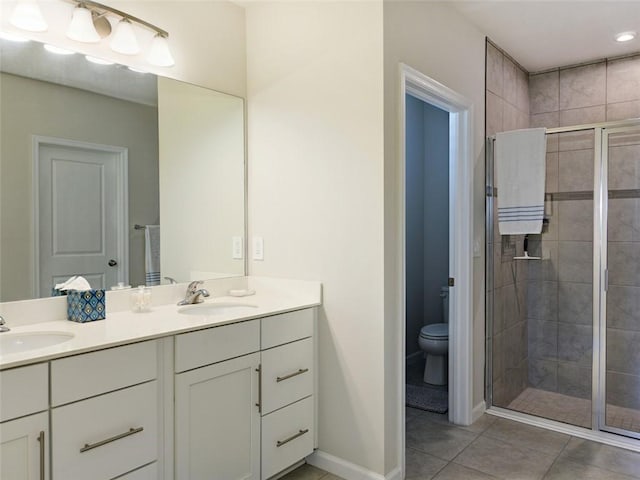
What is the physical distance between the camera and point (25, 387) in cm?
130

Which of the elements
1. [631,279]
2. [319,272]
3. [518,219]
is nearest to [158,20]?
[319,272]

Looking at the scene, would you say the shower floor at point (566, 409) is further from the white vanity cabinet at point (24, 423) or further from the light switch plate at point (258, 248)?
the white vanity cabinet at point (24, 423)

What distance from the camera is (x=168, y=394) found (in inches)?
65.5

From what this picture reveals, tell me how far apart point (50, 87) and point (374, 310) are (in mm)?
1704

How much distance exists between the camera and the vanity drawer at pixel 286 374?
6.69ft

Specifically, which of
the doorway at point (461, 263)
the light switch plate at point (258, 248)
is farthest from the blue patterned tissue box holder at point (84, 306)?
the doorway at point (461, 263)

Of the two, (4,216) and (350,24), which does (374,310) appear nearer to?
(350,24)

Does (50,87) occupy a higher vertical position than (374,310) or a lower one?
higher

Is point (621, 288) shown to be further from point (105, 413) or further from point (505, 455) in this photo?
point (105, 413)

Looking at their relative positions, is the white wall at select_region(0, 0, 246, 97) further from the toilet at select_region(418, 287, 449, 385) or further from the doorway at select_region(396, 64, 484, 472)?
the toilet at select_region(418, 287, 449, 385)

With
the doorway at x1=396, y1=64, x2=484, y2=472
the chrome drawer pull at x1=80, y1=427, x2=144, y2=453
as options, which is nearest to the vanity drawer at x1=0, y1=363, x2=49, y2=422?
the chrome drawer pull at x1=80, y1=427, x2=144, y2=453

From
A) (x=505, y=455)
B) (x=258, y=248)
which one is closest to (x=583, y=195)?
(x=505, y=455)

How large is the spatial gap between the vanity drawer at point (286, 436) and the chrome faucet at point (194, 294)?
2.20ft

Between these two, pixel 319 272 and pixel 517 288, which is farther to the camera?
pixel 517 288
